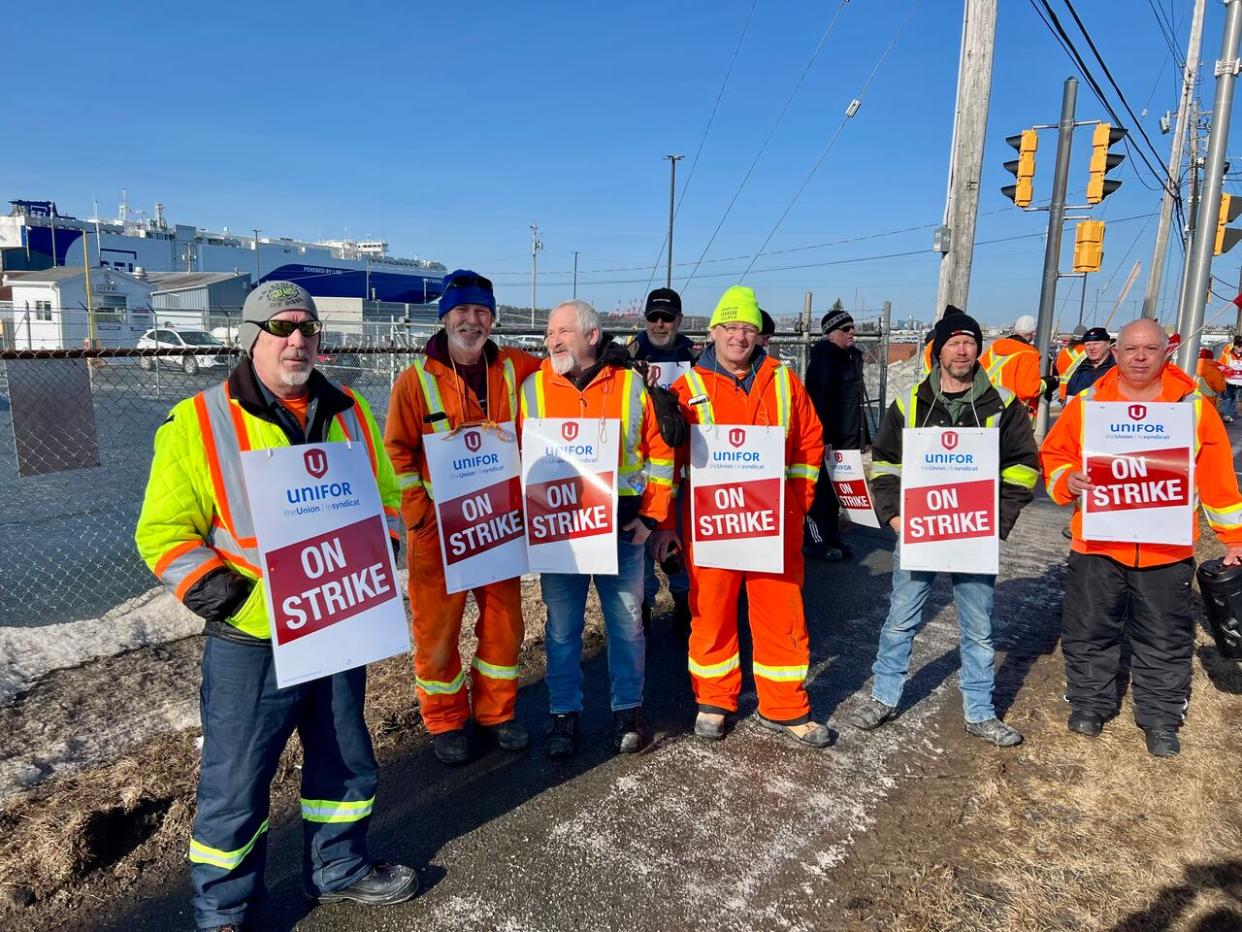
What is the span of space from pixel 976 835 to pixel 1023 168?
30.2ft

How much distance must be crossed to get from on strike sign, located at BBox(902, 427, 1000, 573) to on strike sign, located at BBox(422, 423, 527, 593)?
6.29 ft

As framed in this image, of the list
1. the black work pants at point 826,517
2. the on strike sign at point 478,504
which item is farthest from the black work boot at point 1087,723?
the black work pants at point 826,517

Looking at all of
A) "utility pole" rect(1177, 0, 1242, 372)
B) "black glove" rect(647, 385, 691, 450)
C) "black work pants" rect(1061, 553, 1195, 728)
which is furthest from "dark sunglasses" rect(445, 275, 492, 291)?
"utility pole" rect(1177, 0, 1242, 372)

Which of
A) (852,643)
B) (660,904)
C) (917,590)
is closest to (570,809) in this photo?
(660,904)

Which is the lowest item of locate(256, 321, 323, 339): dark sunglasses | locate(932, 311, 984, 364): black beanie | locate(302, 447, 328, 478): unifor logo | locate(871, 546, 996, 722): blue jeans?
locate(871, 546, 996, 722): blue jeans

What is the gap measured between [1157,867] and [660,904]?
190 cm

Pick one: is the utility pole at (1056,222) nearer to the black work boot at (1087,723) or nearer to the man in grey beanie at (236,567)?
the black work boot at (1087,723)

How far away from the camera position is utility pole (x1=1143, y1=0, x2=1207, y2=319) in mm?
19953

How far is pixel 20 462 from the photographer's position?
4211 mm

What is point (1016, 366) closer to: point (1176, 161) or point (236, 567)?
point (236, 567)

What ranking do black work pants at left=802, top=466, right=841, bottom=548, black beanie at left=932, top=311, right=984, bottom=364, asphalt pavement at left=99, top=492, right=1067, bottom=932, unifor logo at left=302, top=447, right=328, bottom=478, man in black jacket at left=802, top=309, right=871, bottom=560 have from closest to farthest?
unifor logo at left=302, top=447, right=328, bottom=478
asphalt pavement at left=99, top=492, right=1067, bottom=932
black beanie at left=932, top=311, right=984, bottom=364
man in black jacket at left=802, top=309, right=871, bottom=560
black work pants at left=802, top=466, right=841, bottom=548

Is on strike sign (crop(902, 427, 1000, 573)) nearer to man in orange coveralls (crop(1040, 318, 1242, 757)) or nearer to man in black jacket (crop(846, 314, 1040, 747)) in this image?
man in black jacket (crop(846, 314, 1040, 747))

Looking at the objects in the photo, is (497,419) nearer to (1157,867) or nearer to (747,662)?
(747,662)

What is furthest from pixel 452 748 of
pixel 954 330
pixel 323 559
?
pixel 954 330
